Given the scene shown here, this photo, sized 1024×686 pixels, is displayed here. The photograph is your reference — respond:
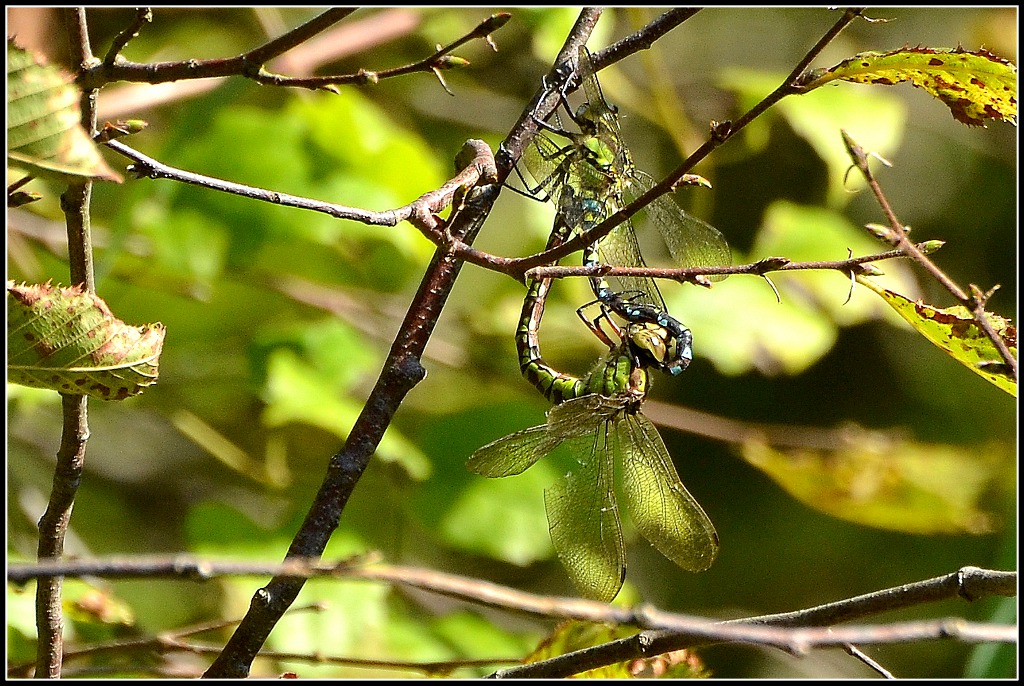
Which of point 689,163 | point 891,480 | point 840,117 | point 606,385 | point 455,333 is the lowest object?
point 689,163

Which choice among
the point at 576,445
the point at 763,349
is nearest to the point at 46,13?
the point at 576,445

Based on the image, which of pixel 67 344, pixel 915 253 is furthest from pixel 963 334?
pixel 67 344

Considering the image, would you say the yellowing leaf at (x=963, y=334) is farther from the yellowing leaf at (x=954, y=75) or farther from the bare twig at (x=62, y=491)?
the bare twig at (x=62, y=491)

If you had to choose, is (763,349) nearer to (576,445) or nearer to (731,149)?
(731,149)

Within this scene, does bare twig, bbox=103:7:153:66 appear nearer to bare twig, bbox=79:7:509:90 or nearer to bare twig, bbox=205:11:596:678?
bare twig, bbox=79:7:509:90

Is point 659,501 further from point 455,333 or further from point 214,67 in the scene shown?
point 455,333

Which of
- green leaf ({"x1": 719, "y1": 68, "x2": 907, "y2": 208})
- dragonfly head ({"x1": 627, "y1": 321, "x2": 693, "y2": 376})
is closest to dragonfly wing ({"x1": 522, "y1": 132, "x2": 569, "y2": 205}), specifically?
dragonfly head ({"x1": 627, "y1": 321, "x2": 693, "y2": 376})
